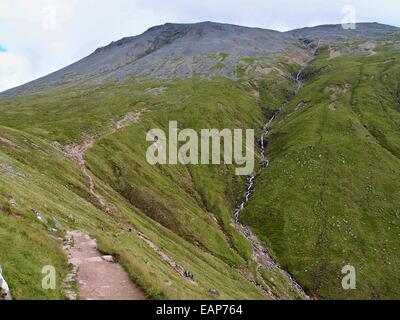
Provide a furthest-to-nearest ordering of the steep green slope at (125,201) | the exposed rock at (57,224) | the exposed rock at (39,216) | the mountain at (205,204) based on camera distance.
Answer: the mountain at (205,204) → the exposed rock at (57,224) → the exposed rock at (39,216) → the steep green slope at (125,201)

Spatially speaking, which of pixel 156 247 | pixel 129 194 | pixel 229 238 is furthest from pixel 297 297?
pixel 129 194

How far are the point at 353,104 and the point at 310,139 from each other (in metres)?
52.0

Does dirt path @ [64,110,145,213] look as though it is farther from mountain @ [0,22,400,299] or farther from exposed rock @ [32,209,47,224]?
exposed rock @ [32,209,47,224]

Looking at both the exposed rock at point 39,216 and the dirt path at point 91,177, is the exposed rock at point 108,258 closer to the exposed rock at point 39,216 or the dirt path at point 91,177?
the exposed rock at point 39,216

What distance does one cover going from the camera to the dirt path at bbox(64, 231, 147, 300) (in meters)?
26.1

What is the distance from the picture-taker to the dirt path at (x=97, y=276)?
85.6 ft

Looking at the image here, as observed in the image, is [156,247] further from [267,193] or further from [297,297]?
[267,193]

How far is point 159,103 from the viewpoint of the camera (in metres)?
189
